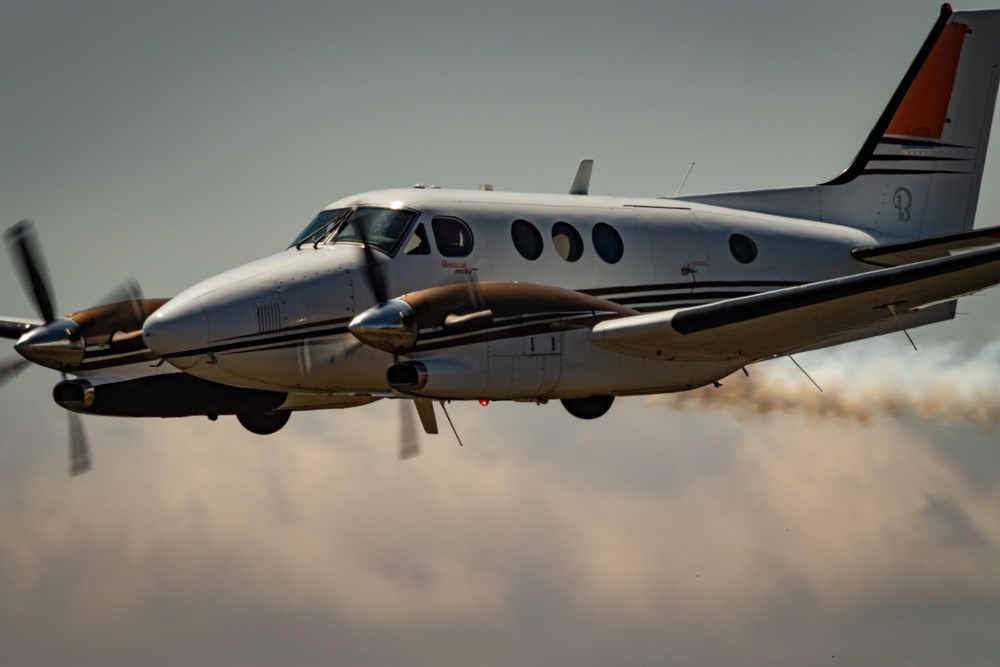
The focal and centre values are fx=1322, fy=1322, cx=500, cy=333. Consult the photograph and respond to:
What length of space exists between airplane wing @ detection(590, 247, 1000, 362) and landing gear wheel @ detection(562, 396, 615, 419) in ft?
3.94

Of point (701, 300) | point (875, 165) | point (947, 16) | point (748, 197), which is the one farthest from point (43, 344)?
point (947, 16)

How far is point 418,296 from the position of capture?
1434cm

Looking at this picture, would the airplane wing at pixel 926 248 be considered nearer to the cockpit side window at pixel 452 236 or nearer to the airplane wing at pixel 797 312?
the airplane wing at pixel 797 312

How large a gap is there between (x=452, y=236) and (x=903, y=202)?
8276 mm

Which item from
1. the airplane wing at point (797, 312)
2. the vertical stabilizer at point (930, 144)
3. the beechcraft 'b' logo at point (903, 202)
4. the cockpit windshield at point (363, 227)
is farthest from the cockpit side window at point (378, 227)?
the beechcraft 'b' logo at point (903, 202)

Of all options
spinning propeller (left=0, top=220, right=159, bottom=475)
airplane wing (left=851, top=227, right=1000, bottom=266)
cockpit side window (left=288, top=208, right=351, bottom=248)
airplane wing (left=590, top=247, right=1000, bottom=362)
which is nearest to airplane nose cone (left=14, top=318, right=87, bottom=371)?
spinning propeller (left=0, top=220, right=159, bottom=475)

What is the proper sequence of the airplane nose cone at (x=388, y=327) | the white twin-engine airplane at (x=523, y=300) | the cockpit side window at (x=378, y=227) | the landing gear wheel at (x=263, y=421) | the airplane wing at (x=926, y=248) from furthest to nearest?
1. the landing gear wheel at (x=263, y=421)
2. the airplane wing at (x=926, y=248)
3. the cockpit side window at (x=378, y=227)
4. the white twin-engine airplane at (x=523, y=300)
5. the airplane nose cone at (x=388, y=327)

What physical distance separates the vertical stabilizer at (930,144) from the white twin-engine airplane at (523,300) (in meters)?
0.04

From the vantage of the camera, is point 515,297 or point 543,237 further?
point 543,237

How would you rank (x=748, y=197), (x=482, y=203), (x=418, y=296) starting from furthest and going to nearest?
(x=748, y=197) < (x=482, y=203) < (x=418, y=296)

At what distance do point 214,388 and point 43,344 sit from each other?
7.20 feet

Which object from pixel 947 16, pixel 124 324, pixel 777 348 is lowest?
pixel 777 348

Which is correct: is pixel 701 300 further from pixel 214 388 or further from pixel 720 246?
pixel 214 388

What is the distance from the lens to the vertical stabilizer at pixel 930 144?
2030cm
